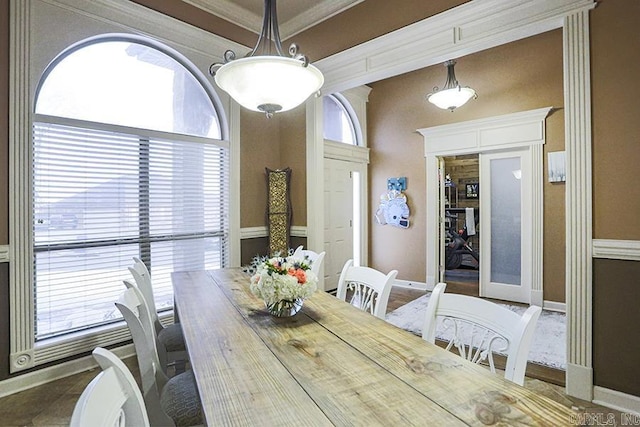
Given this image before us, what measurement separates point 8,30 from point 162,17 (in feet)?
3.86

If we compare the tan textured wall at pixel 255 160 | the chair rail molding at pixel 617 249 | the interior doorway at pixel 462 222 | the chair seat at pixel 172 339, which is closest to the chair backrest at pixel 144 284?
the chair seat at pixel 172 339

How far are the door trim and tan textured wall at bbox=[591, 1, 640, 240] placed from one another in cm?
206

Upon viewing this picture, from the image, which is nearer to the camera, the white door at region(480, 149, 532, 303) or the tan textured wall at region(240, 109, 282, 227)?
the tan textured wall at region(240, 109, 282, 227)

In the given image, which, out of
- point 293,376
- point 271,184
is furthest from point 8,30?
point 293,376

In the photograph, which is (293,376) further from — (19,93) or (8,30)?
(8,30)

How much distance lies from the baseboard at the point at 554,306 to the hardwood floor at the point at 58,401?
1.71 m

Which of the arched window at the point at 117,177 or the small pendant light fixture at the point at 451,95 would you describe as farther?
the small pendant light fixture at the point at 451,95

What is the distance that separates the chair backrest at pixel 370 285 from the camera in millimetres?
1805

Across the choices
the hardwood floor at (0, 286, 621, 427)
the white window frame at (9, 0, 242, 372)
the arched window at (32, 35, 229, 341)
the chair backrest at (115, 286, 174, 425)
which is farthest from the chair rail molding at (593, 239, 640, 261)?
the white window frame at (9, 0, 242, 372)

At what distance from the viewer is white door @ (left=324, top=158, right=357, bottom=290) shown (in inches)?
192

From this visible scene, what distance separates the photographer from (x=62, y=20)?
2.56m

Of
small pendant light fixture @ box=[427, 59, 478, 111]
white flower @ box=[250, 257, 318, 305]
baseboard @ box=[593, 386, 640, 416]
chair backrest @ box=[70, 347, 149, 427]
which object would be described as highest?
small pendant light fixture @ box=[427, 59, 478, 111]

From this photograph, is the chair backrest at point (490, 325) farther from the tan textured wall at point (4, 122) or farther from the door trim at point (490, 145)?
the door trim at point (490, 145)

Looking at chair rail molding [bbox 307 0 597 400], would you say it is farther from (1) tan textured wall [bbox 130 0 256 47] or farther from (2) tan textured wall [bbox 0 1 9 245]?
(2) tan textured wall [bbox 0 1 9 245]
